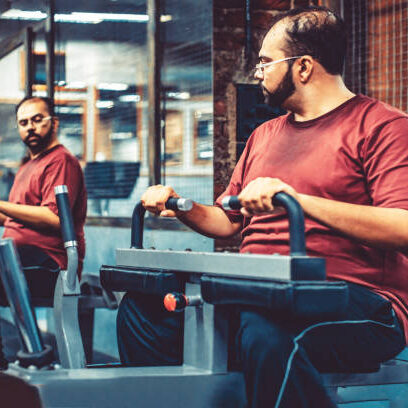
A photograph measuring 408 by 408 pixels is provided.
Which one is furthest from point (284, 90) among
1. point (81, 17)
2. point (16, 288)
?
point (81, 17)

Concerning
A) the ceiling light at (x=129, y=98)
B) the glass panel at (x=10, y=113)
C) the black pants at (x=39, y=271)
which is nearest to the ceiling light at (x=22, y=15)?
the glass panel at (x=10, y=113)

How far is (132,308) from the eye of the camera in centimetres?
199

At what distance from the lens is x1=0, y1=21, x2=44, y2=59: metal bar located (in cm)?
552

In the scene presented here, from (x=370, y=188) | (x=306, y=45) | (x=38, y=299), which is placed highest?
(x=306, y=45)

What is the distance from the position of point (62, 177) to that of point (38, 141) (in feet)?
1.10

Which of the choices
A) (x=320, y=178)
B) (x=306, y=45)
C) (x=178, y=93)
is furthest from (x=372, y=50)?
(x=320, y=178)

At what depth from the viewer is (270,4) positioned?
3.31 meters

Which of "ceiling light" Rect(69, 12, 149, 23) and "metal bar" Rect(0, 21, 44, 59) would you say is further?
"metal bar" Rect(0, 21, 44, 59)

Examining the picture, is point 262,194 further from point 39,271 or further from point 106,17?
point 106,17

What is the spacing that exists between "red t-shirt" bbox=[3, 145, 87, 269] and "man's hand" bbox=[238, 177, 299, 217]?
6.10ft

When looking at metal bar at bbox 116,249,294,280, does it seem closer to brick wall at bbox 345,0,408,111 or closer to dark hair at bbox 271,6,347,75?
dark hair at bbox 271,6,347,75

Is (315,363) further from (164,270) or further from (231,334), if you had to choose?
(164,270)

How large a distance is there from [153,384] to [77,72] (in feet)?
12.5

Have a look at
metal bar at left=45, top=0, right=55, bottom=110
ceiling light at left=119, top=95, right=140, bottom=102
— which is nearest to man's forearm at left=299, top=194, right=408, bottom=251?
ceiling light at left=119, top=95, right=140, bottom=102
